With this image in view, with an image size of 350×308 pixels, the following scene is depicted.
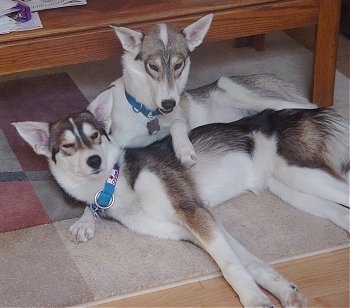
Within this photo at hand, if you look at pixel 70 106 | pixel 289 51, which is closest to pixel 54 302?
pixel 70 106

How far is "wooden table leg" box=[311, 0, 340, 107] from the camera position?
305 centimetres

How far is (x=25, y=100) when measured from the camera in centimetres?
350

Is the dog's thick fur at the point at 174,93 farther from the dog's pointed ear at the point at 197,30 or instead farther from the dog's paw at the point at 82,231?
the dog's paw at the point at 82,231

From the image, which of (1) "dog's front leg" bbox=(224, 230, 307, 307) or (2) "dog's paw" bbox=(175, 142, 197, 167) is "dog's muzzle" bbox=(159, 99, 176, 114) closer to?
(2) "dog's paw" bbox=(175, 142, 197, 167)

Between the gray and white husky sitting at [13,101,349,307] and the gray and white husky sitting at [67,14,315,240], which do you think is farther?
the gray and white husky sitting at [67,14,315,240]

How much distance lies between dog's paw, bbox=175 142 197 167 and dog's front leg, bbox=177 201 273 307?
0.20 meters

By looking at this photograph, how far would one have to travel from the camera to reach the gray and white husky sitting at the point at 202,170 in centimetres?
235

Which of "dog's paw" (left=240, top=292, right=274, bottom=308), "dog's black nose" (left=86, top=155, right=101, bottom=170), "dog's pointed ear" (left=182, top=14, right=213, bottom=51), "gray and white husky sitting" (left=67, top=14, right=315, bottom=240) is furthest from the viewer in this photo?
"dog's pointed ear" (left=182, top=14, right=213, bottom=51)

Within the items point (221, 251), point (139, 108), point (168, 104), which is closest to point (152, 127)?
point (139, 108)

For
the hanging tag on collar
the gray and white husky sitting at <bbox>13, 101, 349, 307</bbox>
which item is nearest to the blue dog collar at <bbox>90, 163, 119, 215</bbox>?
the gray and white husky sitting at <bbox>13, 101, 349, 307</bbox>

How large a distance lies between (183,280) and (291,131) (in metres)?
0.69

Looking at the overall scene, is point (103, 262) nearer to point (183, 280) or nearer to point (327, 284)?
point (183, 280)

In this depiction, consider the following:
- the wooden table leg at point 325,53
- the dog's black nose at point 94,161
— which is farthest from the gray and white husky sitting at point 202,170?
the wooden table leg at point 325,53

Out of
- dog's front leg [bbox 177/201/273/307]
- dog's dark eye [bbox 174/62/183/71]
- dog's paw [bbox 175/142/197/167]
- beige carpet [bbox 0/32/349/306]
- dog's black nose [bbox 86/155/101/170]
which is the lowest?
beige carpet [bbox 0/32/349/306]
